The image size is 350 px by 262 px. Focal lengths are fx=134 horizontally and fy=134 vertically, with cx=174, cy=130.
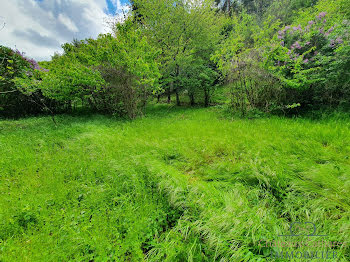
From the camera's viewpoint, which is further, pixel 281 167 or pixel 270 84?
pixel 270 84

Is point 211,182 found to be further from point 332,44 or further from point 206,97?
point 206,97

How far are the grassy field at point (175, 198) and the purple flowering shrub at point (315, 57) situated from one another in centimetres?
207

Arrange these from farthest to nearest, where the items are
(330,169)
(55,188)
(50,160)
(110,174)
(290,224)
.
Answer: (50,160) → (110,174) → (55,188) → (330,169) → (290,224)

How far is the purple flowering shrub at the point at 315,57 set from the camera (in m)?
4.26

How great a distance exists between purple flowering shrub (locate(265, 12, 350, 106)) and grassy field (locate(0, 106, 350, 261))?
2.07m

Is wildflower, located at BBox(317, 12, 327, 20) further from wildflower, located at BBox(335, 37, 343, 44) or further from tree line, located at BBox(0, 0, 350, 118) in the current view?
wildflower, located at BBox(335, 37, 343, 44)

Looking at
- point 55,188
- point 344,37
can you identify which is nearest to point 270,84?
point 344,37

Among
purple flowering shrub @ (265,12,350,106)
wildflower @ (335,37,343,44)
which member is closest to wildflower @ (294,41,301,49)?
purple flowering shrub @ (265,12,350,106)

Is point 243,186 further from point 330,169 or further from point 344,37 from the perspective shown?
point 344,37

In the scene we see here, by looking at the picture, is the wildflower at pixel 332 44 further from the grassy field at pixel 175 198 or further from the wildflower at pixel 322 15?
the grassy field at pixel 175 198

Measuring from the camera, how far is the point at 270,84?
5.56m

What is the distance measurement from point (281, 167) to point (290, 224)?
38.0 inches

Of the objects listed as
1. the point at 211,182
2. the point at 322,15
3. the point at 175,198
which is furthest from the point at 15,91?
the point at 322,15

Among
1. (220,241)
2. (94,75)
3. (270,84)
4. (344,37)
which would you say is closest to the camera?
(220,241)
